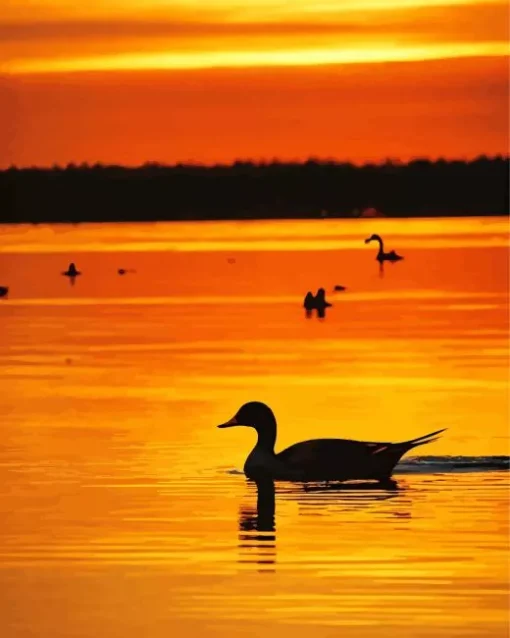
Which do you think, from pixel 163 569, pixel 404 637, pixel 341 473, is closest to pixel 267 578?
pixel 163 569

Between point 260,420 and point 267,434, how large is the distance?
16 centimetres

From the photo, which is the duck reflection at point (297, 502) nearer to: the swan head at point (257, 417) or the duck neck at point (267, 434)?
the duck neck at point (267, 434)

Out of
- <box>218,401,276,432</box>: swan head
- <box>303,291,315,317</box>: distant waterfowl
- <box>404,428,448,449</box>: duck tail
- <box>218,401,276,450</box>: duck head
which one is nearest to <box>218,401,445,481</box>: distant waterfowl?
<box>404,428,448,449</box>: duck tail

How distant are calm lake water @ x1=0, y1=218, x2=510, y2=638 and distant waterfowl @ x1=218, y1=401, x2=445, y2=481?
17 centimetres

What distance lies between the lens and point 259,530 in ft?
46.4

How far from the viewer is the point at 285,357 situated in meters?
24.9

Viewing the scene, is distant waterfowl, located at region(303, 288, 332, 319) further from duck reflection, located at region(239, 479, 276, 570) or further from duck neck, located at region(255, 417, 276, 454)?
duck reflection, located at region(239, 479, 276, 570)

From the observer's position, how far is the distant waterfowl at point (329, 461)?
16297 mm

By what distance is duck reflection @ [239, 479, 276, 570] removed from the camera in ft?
43.6

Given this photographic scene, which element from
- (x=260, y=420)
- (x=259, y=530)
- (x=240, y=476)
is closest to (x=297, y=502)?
(x=240, y=476)

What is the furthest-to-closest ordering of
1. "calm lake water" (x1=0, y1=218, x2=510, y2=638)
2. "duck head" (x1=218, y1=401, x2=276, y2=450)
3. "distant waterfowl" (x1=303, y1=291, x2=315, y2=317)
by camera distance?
"distant waterfowl" (x1=303, y1=291, x2=315, y2=317), "duck head" (x1=218, y1=401, x2=276, y2=450), "calm lake water" (x1=0, y1=218, x2=510, y2=638)

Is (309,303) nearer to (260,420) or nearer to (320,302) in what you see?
(320,302)

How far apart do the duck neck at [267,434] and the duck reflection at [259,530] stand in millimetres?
914

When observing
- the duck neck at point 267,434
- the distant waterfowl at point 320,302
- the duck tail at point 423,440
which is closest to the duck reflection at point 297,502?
the duck tail at point 423,440
